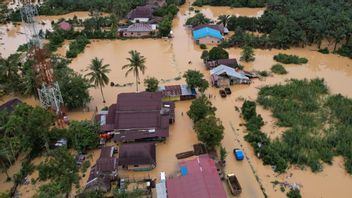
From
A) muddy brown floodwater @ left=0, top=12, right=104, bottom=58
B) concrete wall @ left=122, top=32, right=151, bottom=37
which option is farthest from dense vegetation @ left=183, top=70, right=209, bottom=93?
muddy brown floodwater @ left=0, top=12, right=104, bottom=58

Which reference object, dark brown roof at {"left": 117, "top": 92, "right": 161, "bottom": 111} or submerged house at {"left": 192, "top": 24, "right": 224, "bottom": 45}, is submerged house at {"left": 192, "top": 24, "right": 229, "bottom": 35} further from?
dark brown roof at {"left": 117, "top": 92, "right": 161, "bottom": 111}

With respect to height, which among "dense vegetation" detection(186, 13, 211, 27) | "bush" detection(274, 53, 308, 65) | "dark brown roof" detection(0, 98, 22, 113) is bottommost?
"dark brown roof" detection(0, 98, 22, 113)

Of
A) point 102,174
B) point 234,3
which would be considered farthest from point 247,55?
point 102,174

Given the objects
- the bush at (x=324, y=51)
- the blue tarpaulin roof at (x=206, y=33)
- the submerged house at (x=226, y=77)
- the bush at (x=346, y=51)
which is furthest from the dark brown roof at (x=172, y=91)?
the bush at (x=346, y=51)

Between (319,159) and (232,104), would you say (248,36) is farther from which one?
(319,159)

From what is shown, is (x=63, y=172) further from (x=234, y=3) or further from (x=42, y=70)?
(x=234, y=3)

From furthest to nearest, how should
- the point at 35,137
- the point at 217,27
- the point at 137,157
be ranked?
the point at 217,27
the point at 35,137
the point at 137,157

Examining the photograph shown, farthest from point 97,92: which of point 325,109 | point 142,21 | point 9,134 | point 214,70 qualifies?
point 325,109
